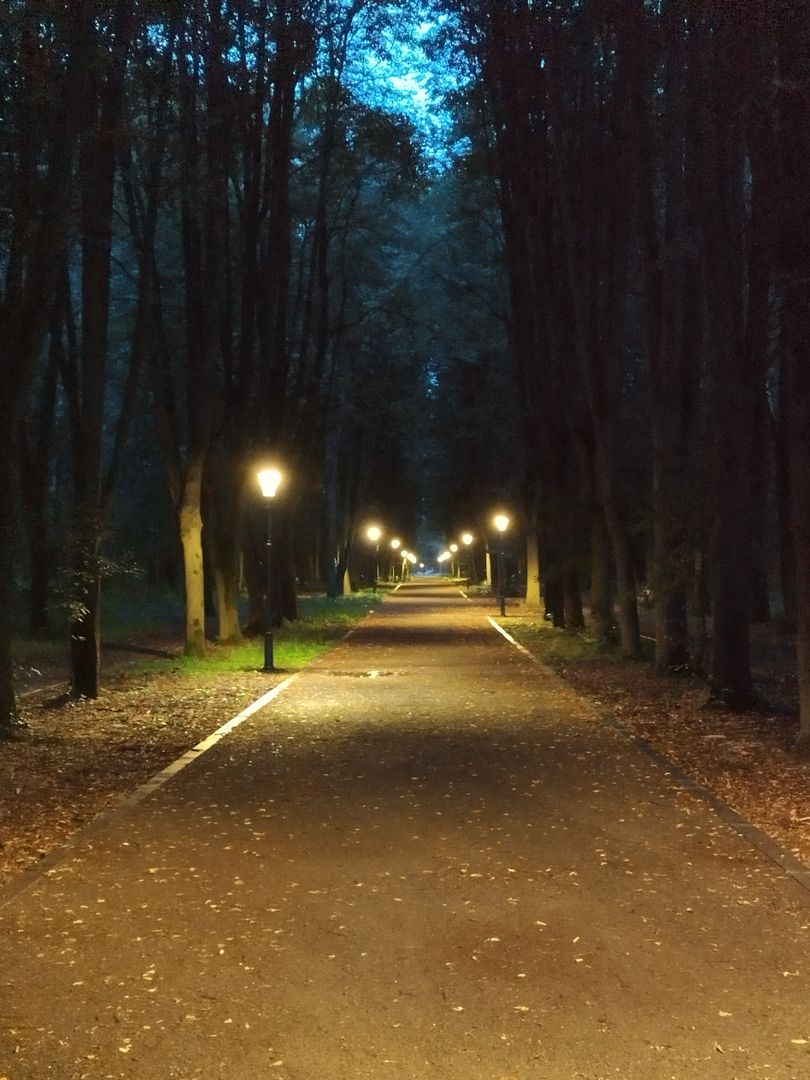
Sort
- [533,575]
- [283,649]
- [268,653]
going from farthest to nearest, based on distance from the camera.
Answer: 1. [533,575]
2. [283,649]
3. [268,653]

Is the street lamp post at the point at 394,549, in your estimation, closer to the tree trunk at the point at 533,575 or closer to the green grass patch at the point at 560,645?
the tree trunk at the point at 533,575

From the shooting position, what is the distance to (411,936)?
237 inches

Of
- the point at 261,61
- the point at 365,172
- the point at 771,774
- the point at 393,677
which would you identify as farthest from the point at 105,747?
the point at 365,172

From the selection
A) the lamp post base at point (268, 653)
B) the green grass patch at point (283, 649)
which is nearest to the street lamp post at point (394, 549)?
the green grass patch at point (283, 649)

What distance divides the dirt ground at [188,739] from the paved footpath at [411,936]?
1.52ft

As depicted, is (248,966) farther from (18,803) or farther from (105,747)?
(105,747)

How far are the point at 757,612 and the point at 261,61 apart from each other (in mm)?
17990

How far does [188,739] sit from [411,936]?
25.0 feet

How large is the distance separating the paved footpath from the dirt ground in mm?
463

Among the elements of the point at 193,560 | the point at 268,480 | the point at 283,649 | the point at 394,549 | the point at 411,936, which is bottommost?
the point at 411,936

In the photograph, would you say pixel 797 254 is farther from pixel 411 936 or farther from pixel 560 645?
pixel 560 645

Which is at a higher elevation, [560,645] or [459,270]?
[459,270]

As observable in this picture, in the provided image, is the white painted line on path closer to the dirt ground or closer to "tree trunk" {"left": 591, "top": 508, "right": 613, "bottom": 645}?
"tree trunk" {"left": 591, "top": 508, "right": 613, "bottom": 645}

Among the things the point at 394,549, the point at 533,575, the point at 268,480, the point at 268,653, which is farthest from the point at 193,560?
the point at 394,549
